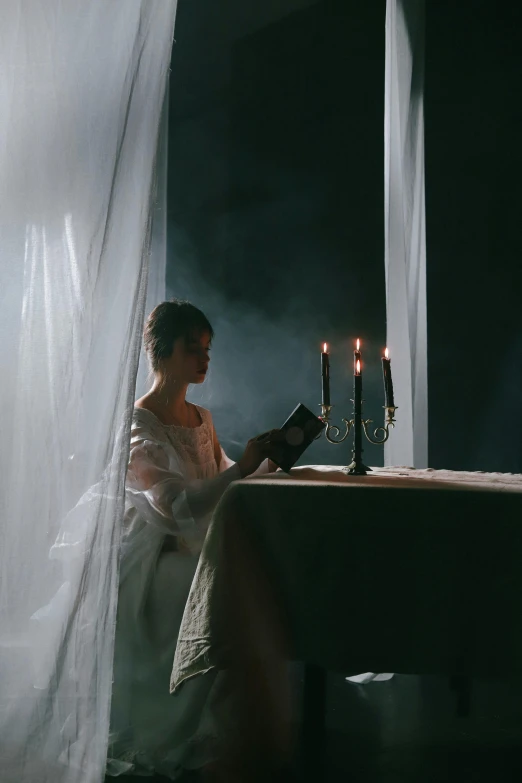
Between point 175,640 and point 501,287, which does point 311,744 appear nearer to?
point 175,640

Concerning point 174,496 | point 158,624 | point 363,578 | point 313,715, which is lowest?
point 313,715

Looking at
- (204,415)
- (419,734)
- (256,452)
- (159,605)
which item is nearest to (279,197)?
(204,415)

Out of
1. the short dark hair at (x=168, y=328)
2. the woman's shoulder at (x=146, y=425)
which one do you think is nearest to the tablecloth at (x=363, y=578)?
the woman's shoulder at (x=146, y=425)

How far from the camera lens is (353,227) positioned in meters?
3.51

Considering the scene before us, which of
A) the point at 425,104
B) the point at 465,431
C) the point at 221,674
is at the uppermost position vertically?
the point at 425,104

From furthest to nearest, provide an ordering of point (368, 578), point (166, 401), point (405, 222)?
1. point (405, 222)
2. point (166, 401)
3. point (368, 578)

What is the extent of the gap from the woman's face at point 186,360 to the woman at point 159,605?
19 centimetres

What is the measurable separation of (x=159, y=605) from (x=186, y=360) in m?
0.69

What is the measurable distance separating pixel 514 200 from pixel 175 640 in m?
2.19

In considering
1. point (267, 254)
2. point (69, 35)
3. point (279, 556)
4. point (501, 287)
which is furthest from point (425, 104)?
point (279, 556)

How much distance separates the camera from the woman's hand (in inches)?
65.4

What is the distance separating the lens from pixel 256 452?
65.5 inches

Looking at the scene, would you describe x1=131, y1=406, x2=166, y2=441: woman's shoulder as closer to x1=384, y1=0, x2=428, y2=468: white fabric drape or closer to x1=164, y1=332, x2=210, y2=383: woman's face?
x1=164, y1=332, x2=210, y2=383: woman's face

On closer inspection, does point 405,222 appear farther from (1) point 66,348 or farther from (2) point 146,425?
(1) point 66,348
